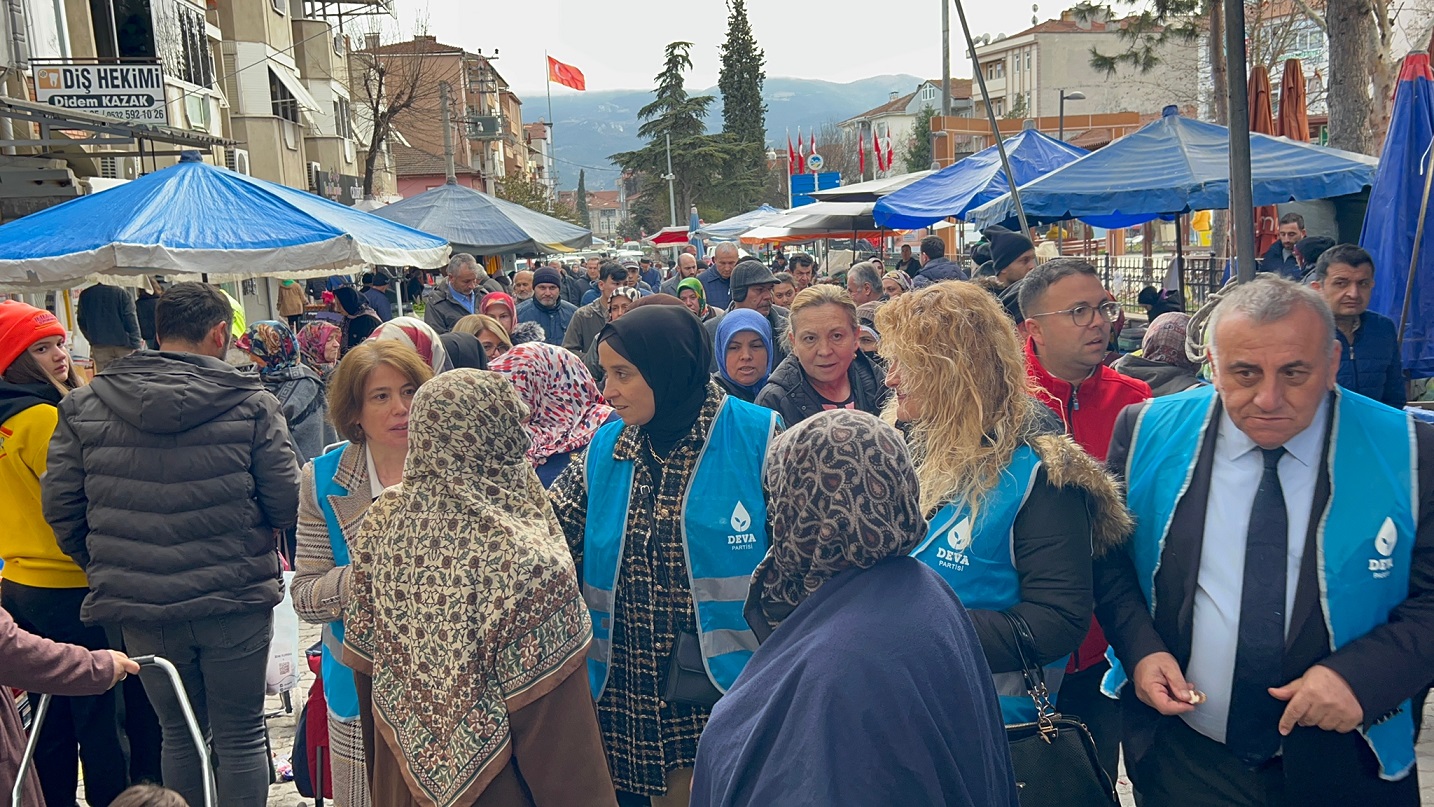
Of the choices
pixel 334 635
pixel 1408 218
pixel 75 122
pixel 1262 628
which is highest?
pixel 75 122

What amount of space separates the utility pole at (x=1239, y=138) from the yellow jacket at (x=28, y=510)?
14.7ft

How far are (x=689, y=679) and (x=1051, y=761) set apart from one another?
1.01m

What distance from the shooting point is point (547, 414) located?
158 inches

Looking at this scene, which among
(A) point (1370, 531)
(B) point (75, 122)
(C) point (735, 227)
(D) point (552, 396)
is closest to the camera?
(A) point (1370, 531)

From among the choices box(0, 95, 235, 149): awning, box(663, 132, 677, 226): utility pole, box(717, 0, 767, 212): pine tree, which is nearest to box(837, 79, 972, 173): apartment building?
box(717, 0, 767, 212): pine tree

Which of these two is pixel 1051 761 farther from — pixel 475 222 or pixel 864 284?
pixel 475 222

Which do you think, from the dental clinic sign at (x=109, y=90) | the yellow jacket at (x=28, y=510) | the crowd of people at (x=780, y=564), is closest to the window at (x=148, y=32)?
the dental clinic sign at (x=109, y=90)

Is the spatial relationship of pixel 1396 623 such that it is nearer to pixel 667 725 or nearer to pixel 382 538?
pixel 667 725

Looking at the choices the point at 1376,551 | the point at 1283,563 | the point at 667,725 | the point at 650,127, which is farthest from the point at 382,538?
the point at 650,127

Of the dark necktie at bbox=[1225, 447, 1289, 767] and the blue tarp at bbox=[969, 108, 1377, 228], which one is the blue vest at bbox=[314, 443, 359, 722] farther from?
the blue tarp at bbox=[969, 108, 1377, 228]

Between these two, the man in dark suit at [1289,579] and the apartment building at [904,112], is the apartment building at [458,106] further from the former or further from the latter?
the man in dark suit at [1289,579]

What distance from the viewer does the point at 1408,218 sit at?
613 cm

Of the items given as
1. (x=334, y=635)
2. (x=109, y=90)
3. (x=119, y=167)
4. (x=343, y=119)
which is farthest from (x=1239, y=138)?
(x=343, y=119)

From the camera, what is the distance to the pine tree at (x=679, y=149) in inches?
2749
